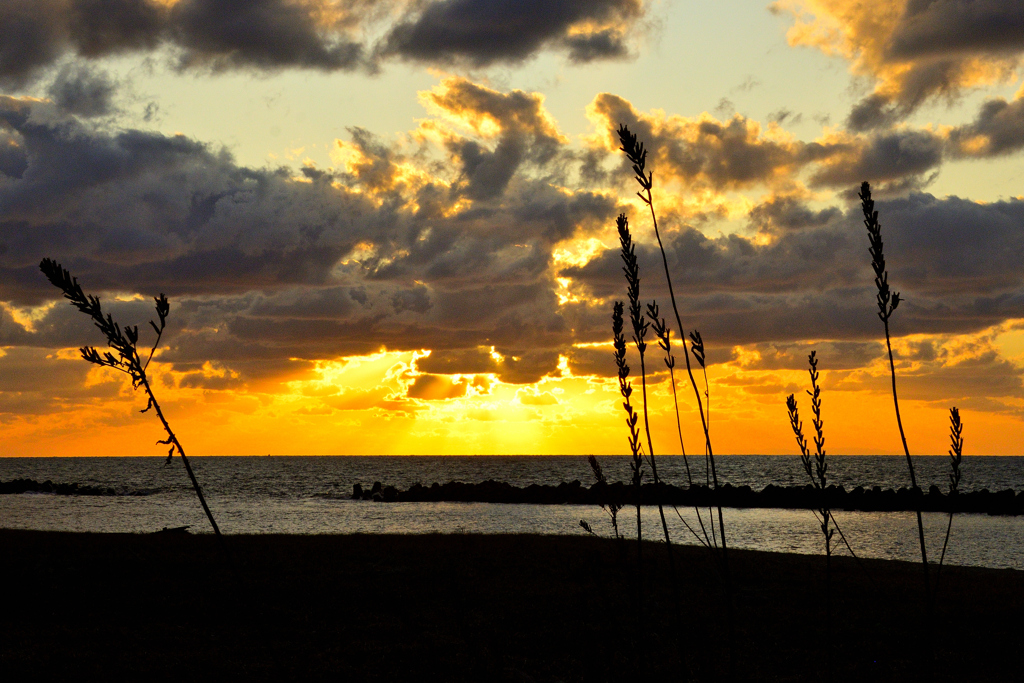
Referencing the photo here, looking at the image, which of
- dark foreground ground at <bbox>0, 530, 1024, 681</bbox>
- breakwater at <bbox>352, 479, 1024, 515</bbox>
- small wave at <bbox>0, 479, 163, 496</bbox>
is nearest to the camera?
dark foreground ground at <bbox>0, 530, 1024, 681</bbox>

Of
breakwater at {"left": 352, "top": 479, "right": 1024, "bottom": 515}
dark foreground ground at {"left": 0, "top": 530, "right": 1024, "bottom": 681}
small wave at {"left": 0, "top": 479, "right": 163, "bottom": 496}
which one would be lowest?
breakwater at {"left": 352, "top": 479, "right": 1024, "bottom": 515}

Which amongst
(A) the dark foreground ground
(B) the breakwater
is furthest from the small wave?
(A) the dark foreground ground

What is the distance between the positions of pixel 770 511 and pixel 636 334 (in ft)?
176

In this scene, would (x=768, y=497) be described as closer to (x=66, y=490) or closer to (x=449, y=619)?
(x=449, y=619)

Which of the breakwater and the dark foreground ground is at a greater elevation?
the dark foreground ground

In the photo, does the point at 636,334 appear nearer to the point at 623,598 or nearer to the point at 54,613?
the point at 623,598

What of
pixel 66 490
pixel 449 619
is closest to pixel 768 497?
pixel 449 619

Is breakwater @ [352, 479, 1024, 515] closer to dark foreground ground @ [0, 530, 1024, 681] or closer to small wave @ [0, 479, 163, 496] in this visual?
small wave @ [0, 479, 163, 496]

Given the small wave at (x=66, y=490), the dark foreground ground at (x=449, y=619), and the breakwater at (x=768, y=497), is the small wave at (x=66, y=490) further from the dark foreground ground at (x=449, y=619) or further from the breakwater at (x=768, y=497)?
the dark foreground ground at (x=449, y=619)

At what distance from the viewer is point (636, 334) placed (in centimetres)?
292

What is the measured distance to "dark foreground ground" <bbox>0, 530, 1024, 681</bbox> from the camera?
10320 mm

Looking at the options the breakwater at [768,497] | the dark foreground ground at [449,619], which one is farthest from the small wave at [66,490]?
the dark foreground ground at [449,619]

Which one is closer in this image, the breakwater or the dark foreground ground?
the dark foreground ground

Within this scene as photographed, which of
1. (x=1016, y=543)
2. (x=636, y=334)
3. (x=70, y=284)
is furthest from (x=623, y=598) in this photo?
(x=1016, y=543)
